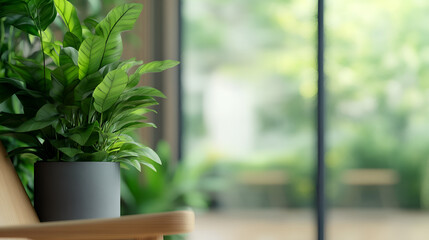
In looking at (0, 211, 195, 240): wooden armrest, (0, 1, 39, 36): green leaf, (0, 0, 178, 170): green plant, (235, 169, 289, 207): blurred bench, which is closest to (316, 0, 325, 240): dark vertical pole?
(235, 169, 289, 207): blurred bench

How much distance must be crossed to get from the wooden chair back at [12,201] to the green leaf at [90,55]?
312 millimetres

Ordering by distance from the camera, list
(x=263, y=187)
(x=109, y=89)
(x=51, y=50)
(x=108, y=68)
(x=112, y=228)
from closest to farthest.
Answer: (x=112, y=228), (x=109, y=89), (x=108, y=68), (x=51, y=50), (x=263, y=187)

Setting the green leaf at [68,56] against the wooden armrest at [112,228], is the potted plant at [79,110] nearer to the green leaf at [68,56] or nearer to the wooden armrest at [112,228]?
the green leaf at [68,56]

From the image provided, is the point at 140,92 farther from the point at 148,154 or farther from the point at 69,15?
the point at 69,15

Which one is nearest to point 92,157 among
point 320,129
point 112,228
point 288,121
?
point 112,228

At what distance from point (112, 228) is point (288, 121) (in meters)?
2.41

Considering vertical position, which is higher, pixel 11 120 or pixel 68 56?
pixel 68 56

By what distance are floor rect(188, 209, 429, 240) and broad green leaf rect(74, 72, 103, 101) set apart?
223 centimetres

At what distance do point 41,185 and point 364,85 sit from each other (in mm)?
2358

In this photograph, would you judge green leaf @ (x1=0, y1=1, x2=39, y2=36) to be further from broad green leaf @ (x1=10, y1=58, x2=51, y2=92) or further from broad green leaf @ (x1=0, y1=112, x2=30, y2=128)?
broad green leaf @ (x1=0, y1=112, x2=30, y2=128)

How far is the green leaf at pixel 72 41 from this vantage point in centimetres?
157

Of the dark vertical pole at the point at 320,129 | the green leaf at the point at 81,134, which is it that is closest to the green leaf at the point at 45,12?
the green leaf at the point at 81,134

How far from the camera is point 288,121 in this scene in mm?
3473

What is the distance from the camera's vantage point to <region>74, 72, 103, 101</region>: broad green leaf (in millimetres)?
1486
